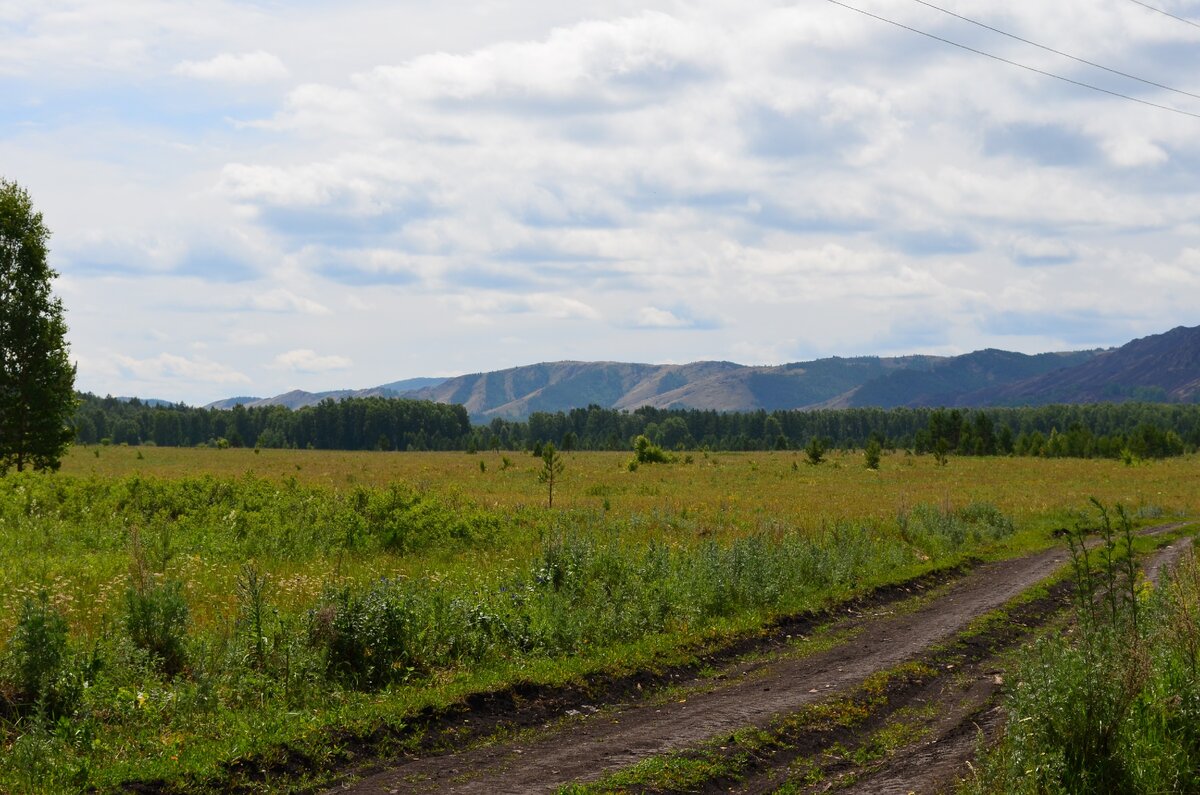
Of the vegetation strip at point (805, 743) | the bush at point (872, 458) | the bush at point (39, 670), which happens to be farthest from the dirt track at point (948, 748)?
the bush at point (872, 458)

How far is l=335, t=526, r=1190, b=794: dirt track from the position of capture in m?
7.40

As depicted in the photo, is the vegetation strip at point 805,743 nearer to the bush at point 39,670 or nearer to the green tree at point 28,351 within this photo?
the bush at point 39,670

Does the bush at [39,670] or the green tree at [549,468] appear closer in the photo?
A: the bush at [39,670]

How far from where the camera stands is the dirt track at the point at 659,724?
740 cm

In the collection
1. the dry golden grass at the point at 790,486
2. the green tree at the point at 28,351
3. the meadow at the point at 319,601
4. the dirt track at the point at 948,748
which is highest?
the green tree at the point at 28,351

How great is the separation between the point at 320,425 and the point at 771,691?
174 metres

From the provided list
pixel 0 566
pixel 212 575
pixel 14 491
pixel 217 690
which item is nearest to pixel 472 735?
pixel 217 690

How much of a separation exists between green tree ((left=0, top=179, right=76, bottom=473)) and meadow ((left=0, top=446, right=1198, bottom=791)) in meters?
11.0

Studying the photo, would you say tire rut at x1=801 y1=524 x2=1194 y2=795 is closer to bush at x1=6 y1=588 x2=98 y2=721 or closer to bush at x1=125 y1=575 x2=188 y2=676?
bush at x1=6 y1=588 x2=98 y2=721

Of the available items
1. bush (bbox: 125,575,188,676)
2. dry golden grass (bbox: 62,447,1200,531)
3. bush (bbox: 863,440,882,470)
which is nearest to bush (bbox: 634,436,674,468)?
dry golden grass (bbox: 62,447,1200,531)

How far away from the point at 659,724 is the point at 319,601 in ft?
18.7

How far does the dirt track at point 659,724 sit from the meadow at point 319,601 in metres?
0.90

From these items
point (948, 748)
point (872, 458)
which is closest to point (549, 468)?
point (948, 748)

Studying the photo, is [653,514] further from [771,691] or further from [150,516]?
[771,691]
